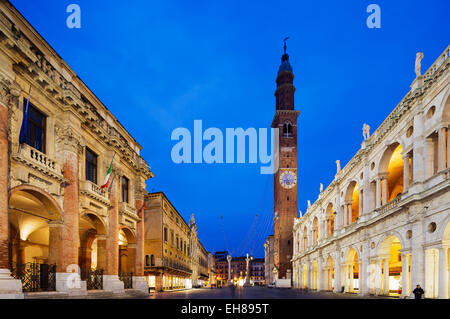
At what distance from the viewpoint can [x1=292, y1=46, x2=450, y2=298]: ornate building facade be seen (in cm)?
1897

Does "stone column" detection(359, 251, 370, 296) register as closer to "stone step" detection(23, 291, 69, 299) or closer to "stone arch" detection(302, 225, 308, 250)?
"stone step" detection(23, 291, 69, 299)

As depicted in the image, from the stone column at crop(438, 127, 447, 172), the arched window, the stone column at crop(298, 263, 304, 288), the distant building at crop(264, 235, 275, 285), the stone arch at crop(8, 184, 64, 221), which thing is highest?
the arched window

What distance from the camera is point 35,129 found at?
654 inches

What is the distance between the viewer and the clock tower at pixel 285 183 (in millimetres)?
80188

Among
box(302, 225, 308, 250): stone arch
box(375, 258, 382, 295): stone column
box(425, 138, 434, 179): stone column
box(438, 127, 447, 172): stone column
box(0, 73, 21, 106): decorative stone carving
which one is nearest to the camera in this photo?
→ box(0, 73, 21, 106): decorative stone carving

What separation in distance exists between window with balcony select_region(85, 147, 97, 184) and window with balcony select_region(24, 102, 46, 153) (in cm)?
483

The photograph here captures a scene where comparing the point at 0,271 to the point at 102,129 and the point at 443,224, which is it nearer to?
the point at 102,129

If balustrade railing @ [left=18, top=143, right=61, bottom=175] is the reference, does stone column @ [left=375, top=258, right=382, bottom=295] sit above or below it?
below

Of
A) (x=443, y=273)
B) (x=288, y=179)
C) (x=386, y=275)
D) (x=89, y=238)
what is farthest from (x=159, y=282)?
(x=288, y=179)

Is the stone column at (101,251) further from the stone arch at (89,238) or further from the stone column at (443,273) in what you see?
the stone column at (443,273)

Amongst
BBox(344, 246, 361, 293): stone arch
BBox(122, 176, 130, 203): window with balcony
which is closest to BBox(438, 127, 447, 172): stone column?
BBox(344, 246, 361, 293): stone arch

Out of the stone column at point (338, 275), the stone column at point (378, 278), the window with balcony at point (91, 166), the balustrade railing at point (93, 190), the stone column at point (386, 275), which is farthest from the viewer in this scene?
the stone column at point (338, 275)

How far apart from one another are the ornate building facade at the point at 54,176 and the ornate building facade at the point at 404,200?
18.7m

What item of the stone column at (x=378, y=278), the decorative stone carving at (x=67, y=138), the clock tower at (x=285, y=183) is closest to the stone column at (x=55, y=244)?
the decorative stone carving at (x=67, y=138)
